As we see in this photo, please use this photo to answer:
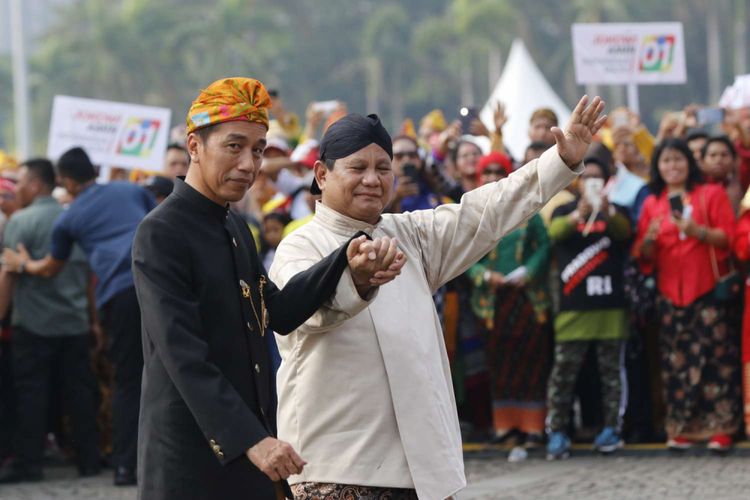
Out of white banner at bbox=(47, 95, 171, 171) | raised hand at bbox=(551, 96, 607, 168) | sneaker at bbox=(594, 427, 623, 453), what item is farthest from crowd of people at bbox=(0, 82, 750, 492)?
raised hand at bbox=(551, 96, 607, 168)

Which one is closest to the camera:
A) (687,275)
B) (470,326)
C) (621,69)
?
(687,275)

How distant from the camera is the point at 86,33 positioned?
8806 centimetres

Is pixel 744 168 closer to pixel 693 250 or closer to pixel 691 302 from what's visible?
pixel 693 250

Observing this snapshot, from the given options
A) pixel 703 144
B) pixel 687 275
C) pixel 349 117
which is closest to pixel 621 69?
pixel 703 144

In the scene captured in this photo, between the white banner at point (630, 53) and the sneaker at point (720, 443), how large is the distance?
11.9 ft

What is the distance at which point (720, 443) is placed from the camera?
927 cm

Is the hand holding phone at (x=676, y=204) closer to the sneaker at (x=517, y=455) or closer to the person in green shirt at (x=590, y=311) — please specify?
the person in green shirt at (x=590, y=311)

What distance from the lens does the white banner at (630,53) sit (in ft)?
39.2

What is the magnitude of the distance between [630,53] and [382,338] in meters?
8.04

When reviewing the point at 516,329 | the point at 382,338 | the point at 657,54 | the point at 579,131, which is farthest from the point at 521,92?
the point at 382,338

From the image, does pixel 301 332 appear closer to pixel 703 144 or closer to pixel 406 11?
pixel 703 144

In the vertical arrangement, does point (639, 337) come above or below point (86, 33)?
below

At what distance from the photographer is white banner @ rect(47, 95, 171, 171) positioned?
11.2m

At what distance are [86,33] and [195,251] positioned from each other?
86553 mm
